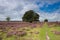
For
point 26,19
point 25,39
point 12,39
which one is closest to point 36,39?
point 25,39

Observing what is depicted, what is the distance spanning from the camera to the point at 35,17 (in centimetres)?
10288

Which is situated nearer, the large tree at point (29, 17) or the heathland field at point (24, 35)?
the heathland field at point (24, 35)

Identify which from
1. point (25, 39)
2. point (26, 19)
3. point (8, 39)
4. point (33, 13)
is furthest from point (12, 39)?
point (33, 13)

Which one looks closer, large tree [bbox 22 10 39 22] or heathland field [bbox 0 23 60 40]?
heathland field [bbox 0 23 60 40]

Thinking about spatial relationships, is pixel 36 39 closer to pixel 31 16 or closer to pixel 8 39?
pixel 8 39

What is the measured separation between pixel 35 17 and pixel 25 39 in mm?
85614

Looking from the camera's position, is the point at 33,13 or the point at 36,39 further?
the point at 33,13

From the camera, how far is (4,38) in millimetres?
17375

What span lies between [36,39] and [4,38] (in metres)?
3.49

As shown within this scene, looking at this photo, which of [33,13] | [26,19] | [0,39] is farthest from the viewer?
[33,13]

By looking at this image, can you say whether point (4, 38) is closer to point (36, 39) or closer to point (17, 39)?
point (17, 39)

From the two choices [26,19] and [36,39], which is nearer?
[36,39]

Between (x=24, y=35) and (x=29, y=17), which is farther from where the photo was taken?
(x=29, y=17)

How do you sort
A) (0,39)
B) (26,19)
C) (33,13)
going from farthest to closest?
(33,13) < (26,19) < (0,39)
